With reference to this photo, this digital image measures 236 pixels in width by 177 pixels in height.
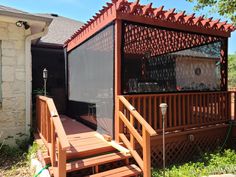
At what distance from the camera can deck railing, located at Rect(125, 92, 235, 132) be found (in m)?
4.76

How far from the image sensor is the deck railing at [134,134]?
3564 millimetres

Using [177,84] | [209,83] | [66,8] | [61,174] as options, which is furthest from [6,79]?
[66,8]

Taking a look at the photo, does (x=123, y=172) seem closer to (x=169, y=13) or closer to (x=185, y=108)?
(x=185, y=108)

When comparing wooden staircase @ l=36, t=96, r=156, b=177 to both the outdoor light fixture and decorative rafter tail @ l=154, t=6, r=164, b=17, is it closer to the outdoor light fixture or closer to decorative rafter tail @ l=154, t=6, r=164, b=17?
decorative rafter tail @ l=154, t=6, r=164, b=17

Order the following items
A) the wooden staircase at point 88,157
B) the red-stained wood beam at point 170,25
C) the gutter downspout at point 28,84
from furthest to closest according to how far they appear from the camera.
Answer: the gutter downspout at point 28,84 < the red-stained wood beam at point 170,25 < the wooden staircase at point 88,157

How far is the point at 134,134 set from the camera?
3854 mm

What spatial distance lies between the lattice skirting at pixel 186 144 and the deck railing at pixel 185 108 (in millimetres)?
201

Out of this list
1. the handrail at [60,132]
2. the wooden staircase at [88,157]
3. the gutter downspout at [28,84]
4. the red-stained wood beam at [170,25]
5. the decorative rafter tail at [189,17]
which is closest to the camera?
the handrail at [60,132]

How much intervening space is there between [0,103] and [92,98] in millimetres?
2394

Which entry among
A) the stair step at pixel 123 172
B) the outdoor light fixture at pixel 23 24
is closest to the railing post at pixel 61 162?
the stair step at pixel 123 172

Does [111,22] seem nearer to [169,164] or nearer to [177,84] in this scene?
[177,84]

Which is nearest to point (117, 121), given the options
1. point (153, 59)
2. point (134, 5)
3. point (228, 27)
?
point (153, 59)

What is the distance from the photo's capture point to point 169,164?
4887 millimetres

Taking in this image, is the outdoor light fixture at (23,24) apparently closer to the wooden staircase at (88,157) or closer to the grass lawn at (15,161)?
the wooden staircase at (88,157)
